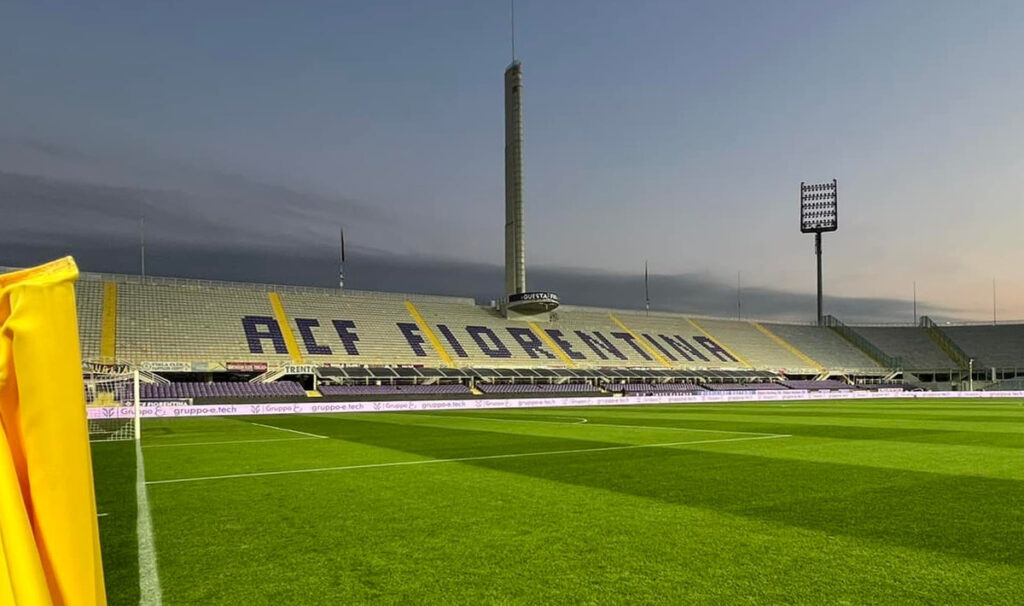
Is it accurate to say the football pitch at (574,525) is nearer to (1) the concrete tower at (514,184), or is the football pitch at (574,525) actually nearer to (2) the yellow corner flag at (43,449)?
(2) the yellow corner flag at (43,449)

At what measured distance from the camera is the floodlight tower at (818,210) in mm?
72750

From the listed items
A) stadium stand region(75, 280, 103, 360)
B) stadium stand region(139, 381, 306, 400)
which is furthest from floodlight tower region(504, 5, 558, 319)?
stadium stand region(75, 280, 103, 360)

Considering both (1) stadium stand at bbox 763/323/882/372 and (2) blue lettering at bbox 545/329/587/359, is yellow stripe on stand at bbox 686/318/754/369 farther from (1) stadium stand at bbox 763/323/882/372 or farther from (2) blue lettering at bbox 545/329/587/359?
(2) blue lettering at bbox 545/329/587/359

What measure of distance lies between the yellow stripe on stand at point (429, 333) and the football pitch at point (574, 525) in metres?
Answer: 36.5

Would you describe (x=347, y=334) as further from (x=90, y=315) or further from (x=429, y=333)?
(x=90, y=315)

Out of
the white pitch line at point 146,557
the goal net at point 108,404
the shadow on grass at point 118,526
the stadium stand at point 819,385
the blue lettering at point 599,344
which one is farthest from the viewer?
the blue lettering at point 599,344

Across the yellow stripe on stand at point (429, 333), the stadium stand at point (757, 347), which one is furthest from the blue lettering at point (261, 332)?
the stadium stand at point (757, 347)

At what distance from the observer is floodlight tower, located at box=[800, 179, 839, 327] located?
239 feet

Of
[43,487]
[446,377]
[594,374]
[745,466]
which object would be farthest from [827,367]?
[43,487]

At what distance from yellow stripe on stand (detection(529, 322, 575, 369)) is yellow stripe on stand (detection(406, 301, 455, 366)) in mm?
9663

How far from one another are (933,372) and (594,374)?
42.0 m

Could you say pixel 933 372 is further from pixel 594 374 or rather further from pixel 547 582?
pixel 547 582

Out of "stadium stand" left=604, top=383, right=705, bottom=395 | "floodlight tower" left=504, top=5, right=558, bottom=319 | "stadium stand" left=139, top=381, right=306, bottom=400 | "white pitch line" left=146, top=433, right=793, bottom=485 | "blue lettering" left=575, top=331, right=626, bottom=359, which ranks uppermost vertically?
"floodlight tower" left=504, top=5, right=558, bottom=319

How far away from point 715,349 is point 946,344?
29.8 m
